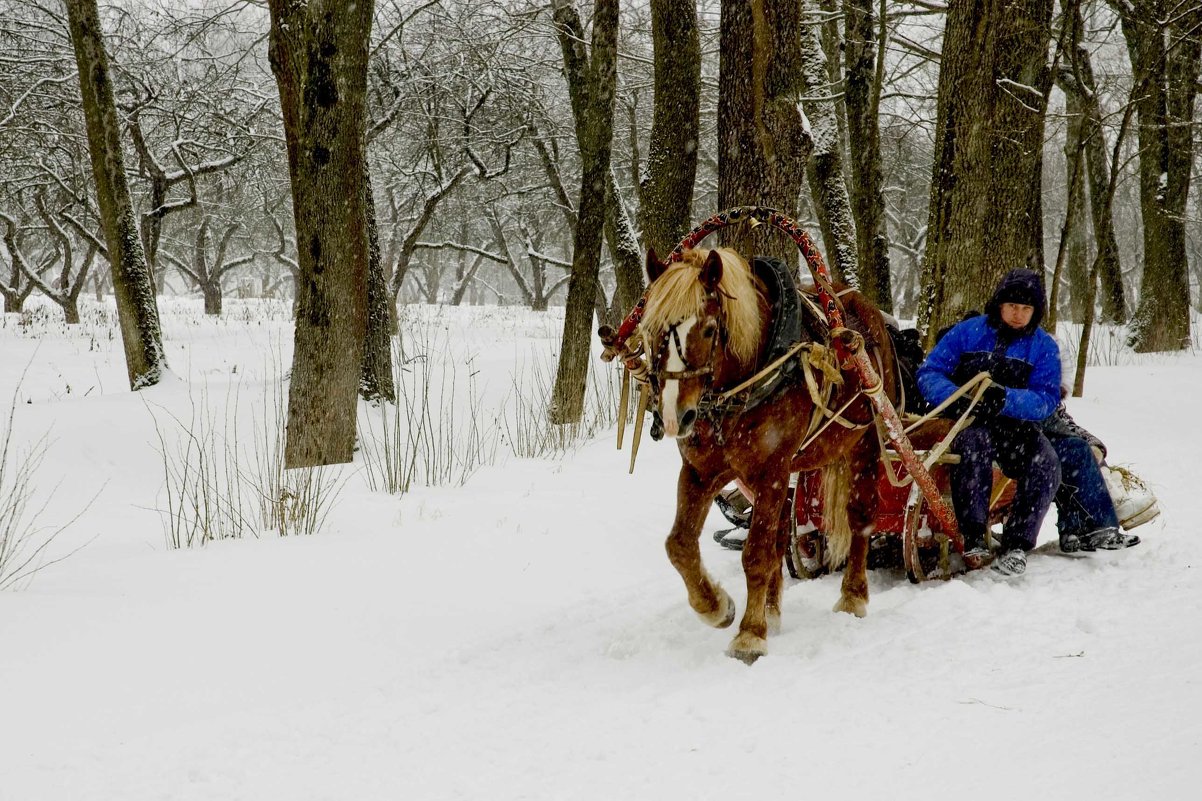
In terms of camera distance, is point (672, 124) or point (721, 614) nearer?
point (721, 614)

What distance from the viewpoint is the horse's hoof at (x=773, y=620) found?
375 cm

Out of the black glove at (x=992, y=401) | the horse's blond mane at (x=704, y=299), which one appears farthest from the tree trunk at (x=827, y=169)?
the horse's blond mane at (x=704, y=299)

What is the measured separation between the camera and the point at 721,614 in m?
3.63

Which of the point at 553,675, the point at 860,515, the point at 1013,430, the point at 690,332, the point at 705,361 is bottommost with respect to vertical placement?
the point at 553,675

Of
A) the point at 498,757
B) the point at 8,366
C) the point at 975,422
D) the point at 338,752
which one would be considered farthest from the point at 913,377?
the point at 8,366

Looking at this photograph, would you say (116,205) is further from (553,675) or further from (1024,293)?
(1024,293)

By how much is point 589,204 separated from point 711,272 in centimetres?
678

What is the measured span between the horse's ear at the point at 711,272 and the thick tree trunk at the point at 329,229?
4.11 meters

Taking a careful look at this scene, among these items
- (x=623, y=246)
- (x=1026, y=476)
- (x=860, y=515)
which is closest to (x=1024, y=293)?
(x=1026, y=476)

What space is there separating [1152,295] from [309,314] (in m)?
13.0

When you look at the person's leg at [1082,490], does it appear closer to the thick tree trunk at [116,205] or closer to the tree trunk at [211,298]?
the thick tree trunk at [116,205]

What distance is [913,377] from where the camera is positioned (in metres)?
4.70

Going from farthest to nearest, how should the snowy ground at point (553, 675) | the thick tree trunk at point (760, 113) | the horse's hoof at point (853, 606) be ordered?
the thick tree trunk at point (760, 113)
the horse's hoof at point (853, 606)
the snowy ground at point (553, 675)

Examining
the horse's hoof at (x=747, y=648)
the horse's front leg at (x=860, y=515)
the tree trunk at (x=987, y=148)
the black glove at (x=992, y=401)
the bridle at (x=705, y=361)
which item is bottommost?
the horse's hoof at (x=747, y=648)
